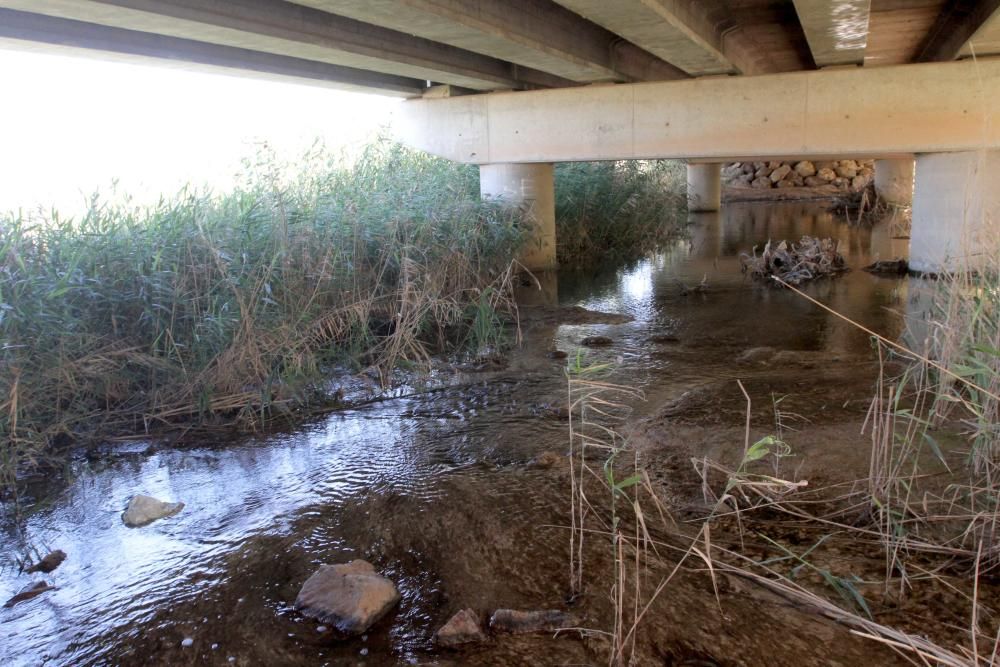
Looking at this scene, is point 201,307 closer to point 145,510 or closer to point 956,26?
point 145,510

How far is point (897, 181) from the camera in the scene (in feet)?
58.2

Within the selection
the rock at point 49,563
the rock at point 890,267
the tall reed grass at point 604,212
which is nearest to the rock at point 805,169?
the tall reed grass at point 604,212

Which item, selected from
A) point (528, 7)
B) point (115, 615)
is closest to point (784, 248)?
point (528, 7)

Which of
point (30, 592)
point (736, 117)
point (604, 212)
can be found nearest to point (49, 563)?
point (30, 592)

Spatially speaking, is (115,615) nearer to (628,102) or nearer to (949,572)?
A: (949,572)

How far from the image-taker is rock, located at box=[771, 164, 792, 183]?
2236cm

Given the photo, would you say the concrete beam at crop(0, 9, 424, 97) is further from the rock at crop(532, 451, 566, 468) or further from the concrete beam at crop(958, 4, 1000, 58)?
the concrete beam at crop(958, 4, 1000, 58)

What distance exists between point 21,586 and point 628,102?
8279 millimetres

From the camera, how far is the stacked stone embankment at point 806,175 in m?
22.1

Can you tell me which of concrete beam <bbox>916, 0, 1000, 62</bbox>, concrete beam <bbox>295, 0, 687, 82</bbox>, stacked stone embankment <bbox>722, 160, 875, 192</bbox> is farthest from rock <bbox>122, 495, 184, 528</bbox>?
stacked stone embankment <bbox>722, 160, 875, 192</bbox>

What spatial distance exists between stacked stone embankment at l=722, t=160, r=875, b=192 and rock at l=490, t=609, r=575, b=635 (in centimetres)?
2178

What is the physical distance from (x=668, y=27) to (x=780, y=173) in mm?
17598

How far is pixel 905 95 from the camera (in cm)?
809

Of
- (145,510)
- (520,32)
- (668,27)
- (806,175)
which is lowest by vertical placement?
(145,510)
